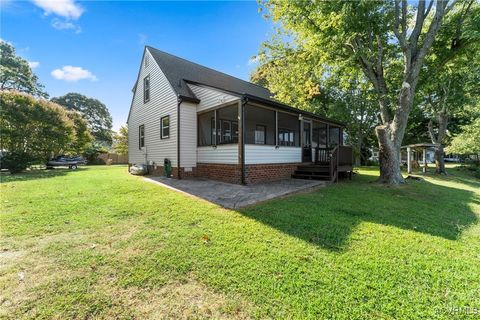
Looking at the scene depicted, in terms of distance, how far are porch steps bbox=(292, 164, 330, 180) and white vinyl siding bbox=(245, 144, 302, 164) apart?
2.12 ft

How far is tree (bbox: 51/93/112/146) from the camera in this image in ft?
133

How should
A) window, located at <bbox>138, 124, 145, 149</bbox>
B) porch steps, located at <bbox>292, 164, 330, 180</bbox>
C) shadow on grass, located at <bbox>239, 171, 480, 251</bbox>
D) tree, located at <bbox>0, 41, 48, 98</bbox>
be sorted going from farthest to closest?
1. tree, located at <bbox>0, 41, 48, 98</bbox>
2. window, located at <bbox>138, 124, 145, 149</bbox>
3. porch steps, located at <bbox>292, 164, 330, 180</bbox>
4. shadow on grass, located at <bbox>239, 171, 480, 251</bbox>

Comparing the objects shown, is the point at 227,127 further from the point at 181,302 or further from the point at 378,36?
the point at 181,302

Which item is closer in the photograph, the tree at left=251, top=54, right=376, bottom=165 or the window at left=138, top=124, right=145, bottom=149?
the tree at left=251, top=54, right=376, bottom=165

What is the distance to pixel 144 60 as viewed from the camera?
13234 millimetres

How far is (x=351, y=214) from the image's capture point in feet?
16.6

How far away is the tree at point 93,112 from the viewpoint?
4044 centimetres

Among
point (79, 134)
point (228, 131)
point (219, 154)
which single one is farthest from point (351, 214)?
point (79, 134)

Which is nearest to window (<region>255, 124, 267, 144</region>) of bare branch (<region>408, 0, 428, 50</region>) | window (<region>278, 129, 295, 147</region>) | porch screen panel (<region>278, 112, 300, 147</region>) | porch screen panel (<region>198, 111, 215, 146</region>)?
porch screen panel (<region>278, 112, 300, 147</region>)

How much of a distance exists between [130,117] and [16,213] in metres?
12.1

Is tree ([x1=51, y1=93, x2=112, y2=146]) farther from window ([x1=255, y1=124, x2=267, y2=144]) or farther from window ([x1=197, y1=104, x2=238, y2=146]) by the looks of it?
window ([x1=197, y1=104, x2=238, y2=146])

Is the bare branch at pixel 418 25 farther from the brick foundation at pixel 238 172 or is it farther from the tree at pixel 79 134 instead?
the tree at pixel 79 134

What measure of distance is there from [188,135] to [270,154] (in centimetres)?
419

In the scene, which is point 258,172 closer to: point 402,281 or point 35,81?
point 402,281
